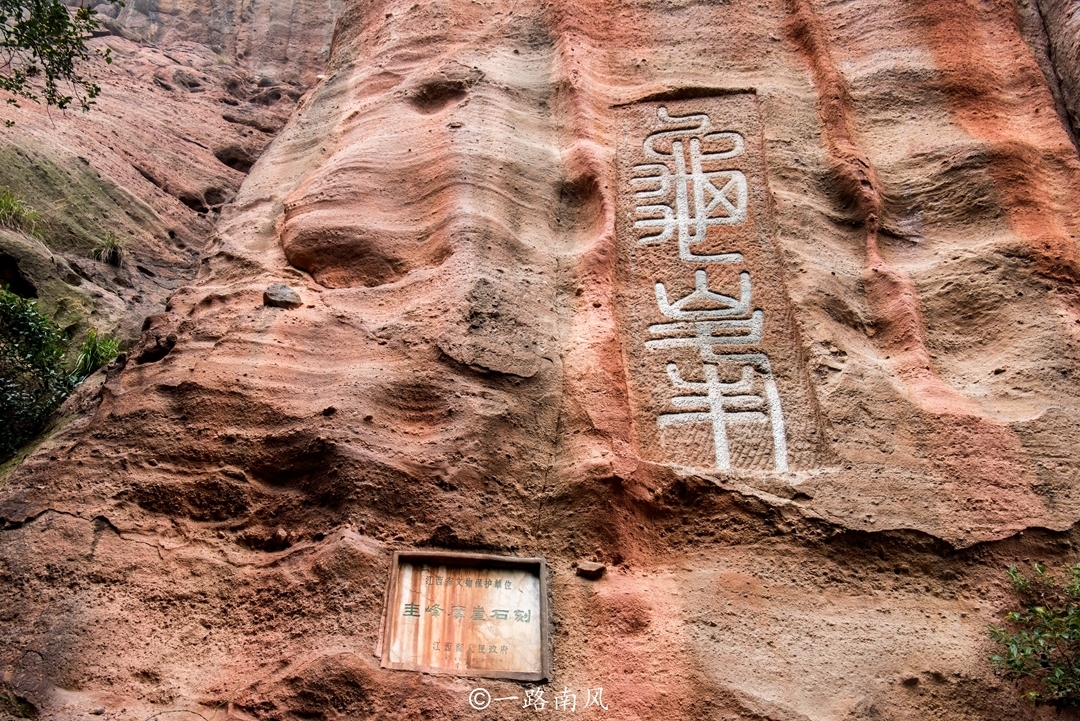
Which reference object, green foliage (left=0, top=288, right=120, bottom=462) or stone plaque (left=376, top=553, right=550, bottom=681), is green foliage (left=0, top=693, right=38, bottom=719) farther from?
green foliage (left=0, top=288, right=120, bottom=462)

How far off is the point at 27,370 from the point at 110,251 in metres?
2.27

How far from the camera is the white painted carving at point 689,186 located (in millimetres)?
6344

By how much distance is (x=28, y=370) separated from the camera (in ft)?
21.0

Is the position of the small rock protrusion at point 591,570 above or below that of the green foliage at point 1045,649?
above

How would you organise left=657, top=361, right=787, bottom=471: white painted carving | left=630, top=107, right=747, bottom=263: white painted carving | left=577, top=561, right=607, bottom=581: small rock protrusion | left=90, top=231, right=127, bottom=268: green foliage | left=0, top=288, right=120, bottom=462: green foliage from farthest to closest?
1. left=90, top=231, right=127, bottom=268: green foliage
2. left=630, top=107, right=747, bottom=263: white painted carving
3. left=0, top=288, right=120, bottom=462: green foliage
4. left=657, top=361, right=787, bottom=471: white painted carving
5. left=577, top=561, right=607, bottom=581: small rock protrusion

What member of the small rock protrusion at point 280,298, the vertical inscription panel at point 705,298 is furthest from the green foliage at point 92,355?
the vertical inscription panel at point 705,298

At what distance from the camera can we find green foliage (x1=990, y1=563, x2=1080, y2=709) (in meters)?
4.19

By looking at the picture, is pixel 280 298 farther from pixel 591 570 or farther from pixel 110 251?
pixel 110 251

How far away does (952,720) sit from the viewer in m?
4.26

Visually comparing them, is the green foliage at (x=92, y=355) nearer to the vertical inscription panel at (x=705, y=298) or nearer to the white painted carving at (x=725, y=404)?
the vertical inscription panel at (x=705, y=298)

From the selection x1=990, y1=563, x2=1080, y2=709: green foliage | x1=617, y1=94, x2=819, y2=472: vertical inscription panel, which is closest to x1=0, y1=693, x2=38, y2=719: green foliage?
x1=617, y1=94, x2=819, y2=472: vertical inscription panel

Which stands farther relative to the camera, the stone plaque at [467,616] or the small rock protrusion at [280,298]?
the small rock protrusion at [280,298]

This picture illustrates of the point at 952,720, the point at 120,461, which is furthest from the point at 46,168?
the point at 952,720

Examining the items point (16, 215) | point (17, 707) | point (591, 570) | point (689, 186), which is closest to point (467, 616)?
point (591, 570)
